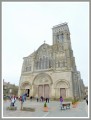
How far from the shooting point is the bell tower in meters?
36.2

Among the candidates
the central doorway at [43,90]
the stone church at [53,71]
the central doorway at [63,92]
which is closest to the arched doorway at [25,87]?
the stone church at [53,71]

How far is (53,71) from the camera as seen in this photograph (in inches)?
1249

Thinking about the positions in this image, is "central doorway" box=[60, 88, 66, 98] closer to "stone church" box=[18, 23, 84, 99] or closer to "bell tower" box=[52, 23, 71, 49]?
"stone church" box=[18, 23, 84, 99]

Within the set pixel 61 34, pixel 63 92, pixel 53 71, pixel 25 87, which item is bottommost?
pixel 63 92

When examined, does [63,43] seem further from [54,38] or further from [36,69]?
[36,69]

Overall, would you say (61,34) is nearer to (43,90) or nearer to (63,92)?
(43,90)

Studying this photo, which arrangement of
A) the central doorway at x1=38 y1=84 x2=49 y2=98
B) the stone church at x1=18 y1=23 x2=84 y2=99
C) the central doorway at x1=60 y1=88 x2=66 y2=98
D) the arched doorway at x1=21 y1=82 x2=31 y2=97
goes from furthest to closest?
the arched doorway at x1=21 y1=82 x2=31 y2=97, the central doorway at x1=38 y1=84 x2=49 y2=98, the stone church at x1=18 y1=23 x2=84 y2=99, the central doorway at x1=60 y1=88 x2=66 y2=98

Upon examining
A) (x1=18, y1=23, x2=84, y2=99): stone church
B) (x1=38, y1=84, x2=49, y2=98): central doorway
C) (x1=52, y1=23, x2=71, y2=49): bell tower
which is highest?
(x1=52, y1=23, x2=71, y2=49): bell tower

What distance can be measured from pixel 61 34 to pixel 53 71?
40.6 ft

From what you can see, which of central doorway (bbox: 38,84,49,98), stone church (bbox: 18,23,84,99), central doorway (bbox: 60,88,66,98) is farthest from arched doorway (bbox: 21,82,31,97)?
central doorway (bbox: 60,88,66,98)

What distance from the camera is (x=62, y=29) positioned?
39.1 m

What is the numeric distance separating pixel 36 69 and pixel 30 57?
171 inches

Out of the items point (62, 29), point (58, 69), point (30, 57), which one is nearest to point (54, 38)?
point (62, 29)

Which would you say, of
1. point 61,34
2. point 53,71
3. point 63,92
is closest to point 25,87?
point 53,71
